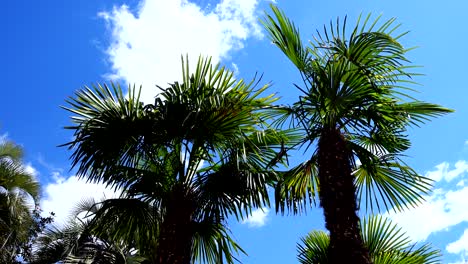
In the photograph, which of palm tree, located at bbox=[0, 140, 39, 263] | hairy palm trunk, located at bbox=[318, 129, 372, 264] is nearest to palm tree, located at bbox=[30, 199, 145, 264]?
palm tree, located at bbox=[0, 140, 39, 263]

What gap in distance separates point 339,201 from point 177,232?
2139 millimetres

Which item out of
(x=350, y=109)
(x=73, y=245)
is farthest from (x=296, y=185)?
(x=73, y=245)

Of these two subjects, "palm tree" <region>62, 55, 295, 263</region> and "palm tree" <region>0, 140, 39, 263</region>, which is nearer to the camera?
"palm tree" <region>62, 55, 295, 263</region>

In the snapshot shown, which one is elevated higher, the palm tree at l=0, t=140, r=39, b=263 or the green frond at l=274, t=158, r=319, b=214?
the palm tree at l=0, t=140, r=39, b=263

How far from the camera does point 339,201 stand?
4.79 m

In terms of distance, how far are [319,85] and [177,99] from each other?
187 cm

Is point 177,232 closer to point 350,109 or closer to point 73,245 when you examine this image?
point 350,109

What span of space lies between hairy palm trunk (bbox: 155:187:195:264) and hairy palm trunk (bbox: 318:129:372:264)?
6.19 ft

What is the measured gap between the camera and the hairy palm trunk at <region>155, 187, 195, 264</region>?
18.6ft

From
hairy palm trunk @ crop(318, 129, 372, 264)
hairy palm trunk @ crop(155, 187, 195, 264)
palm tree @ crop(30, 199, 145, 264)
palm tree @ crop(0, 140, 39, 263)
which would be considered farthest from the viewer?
palm tree @ crop(0, 140, 39, 263)

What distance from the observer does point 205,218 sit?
643 cm

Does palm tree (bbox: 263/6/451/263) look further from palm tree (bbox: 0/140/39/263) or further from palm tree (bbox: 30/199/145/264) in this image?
palm tree (bbox: 0/140/39/263)

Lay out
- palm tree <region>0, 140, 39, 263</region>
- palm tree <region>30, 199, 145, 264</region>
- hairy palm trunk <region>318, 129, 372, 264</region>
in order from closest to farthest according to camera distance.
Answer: hairy palm trunk <region>318, 129, 372, 264</region>
palm tree <region>30, 199, 145, 264</region>
palm tree <region>0, 140, 39, 263</region>

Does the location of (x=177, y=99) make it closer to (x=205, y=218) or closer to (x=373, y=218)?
(x=205, y=218)
